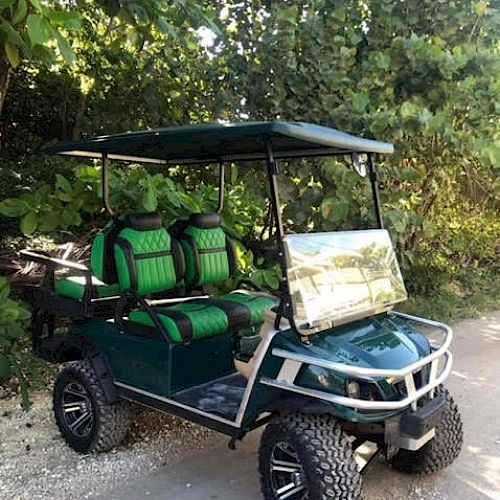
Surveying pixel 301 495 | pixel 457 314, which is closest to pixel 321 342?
pixel 301 495

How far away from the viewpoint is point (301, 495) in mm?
2391

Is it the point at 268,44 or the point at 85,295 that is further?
the point at 268,44

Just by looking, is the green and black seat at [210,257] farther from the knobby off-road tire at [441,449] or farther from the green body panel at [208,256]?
the knobby off-road tire at [441,449]

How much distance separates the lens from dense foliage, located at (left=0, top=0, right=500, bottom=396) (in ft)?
15.1

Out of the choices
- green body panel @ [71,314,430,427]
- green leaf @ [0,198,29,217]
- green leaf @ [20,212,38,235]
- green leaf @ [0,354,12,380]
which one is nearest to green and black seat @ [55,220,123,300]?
green body panel @ [71,314,430,427]

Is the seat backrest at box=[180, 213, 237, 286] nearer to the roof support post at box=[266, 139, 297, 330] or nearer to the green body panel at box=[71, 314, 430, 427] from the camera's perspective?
the green body panel at box=[71, 314, 430, 427]

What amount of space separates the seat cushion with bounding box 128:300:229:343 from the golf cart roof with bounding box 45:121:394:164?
0.92 m

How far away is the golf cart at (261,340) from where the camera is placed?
2.38 meters

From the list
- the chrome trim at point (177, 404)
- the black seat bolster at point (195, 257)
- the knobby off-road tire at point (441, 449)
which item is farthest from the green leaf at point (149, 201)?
the knobby off-road tire at point (441, 449)

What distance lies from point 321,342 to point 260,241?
294 cm

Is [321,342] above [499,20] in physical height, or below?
below

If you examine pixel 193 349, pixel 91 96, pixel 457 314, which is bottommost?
pixel 457 314

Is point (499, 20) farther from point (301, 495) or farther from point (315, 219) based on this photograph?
point (301, 495)

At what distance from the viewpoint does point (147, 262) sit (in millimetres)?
3414
